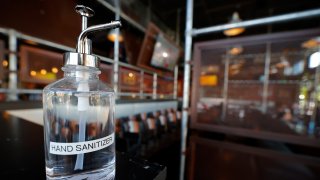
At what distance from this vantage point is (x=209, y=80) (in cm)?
112

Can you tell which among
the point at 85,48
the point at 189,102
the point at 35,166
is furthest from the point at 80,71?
the point at 189,102

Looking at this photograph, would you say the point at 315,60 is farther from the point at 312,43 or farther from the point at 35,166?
the point at 35,166

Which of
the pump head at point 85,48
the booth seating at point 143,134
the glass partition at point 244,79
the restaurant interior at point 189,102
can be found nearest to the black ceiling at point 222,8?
the restaurant interior at point 189,102

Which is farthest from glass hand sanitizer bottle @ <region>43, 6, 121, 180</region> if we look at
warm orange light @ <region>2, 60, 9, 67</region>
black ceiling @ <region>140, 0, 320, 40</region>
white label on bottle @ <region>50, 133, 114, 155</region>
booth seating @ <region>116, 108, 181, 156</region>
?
black ceiling @ <region>140, 0, 320, 40</region>

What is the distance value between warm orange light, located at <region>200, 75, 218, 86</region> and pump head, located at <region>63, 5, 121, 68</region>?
2.75 feet

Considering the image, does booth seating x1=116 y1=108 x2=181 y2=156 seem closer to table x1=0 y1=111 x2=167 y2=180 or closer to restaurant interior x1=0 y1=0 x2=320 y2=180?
restaurant interior x1=0 y1=0 x2=320 y2=180

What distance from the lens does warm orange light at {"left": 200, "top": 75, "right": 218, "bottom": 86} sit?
3.25ft

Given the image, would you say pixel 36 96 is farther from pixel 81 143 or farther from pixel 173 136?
pixel 173 136

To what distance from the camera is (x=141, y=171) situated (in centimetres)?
22

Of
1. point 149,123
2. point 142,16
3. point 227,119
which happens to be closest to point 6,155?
point 227,119

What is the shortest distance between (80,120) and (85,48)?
10 centimetres

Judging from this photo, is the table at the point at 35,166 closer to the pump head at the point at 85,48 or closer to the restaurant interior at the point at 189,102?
the restaurant interior at the point at 189,102

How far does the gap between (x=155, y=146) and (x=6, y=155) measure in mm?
1047

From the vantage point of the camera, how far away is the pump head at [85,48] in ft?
0.63
